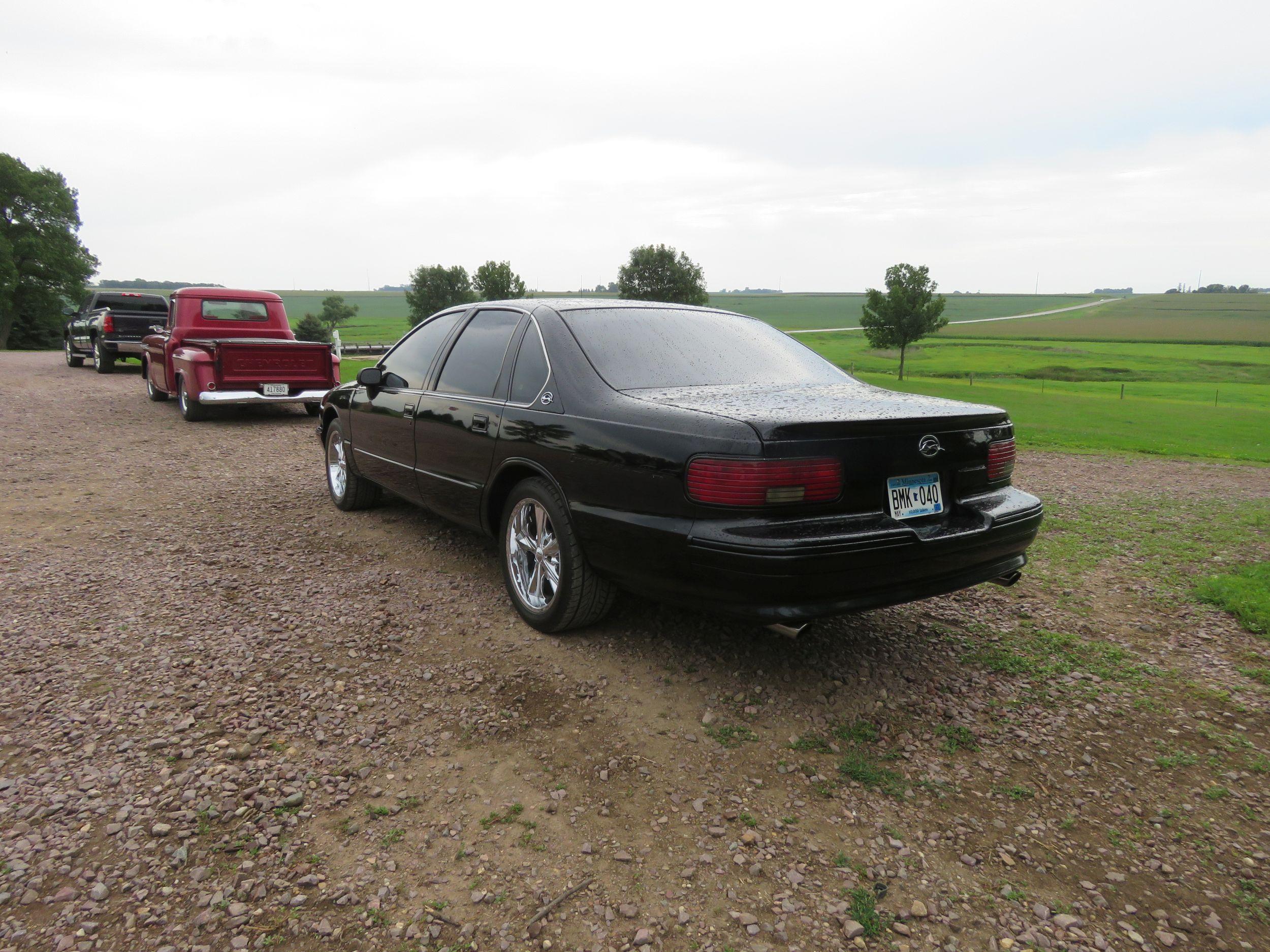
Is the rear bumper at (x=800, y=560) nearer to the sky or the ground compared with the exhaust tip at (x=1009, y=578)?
nearer to the sky

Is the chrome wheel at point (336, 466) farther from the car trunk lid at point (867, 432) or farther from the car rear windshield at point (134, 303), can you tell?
the car rear windshield at point (134, 303)

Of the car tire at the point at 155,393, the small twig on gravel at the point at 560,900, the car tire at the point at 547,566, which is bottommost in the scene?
the small twig on gravel at the point at 560,900

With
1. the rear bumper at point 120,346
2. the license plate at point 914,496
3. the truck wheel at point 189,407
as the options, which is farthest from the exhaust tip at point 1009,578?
the rear bumper at point 120,346

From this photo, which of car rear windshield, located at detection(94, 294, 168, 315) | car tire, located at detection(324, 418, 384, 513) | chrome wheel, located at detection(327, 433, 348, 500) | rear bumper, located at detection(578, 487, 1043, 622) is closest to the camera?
rear bumper, located at detection(578, 487, 1043, 622)

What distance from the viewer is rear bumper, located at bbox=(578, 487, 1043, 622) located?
2816mm

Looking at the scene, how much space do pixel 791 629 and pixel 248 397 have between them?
34.1ft

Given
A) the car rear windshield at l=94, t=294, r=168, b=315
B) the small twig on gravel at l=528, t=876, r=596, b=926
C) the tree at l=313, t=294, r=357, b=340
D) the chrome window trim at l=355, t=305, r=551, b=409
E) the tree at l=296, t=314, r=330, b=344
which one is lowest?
the small twig on gravel at l=528, t=876, r=596, b=926

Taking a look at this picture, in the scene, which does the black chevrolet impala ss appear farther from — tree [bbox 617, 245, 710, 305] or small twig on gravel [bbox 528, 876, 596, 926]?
tree [bbox 617, 245, 710, 305]

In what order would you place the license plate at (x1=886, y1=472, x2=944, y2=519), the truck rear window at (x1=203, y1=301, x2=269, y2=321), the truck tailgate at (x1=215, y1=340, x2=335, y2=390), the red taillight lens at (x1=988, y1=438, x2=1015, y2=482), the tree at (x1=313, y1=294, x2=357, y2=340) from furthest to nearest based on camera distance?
the tree at (x1=313, y1=294, x2=357, y2=340)
the truck rear window at (x1=203, y1=301, x2=269, y2=321)
the truck tailgate at (x1=215, y1=340, x2=335, y2=390)
the red taillight lens at (x1=988, y1=438, x2=1015, y2=482)
the license plate at (x1=886, y1=472, x2=944, y2=519)

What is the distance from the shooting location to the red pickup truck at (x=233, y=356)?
11.0 meters

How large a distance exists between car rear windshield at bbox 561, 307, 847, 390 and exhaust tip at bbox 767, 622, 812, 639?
1.27 metres

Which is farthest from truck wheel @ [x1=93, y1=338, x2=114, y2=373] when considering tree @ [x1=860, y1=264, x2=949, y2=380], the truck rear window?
tree @ [x1=860, y1=264, x2=949, y2=380]

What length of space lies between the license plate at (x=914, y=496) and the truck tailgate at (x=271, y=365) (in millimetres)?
10222

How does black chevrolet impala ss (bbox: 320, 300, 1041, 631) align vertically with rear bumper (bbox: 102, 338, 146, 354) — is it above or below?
below
